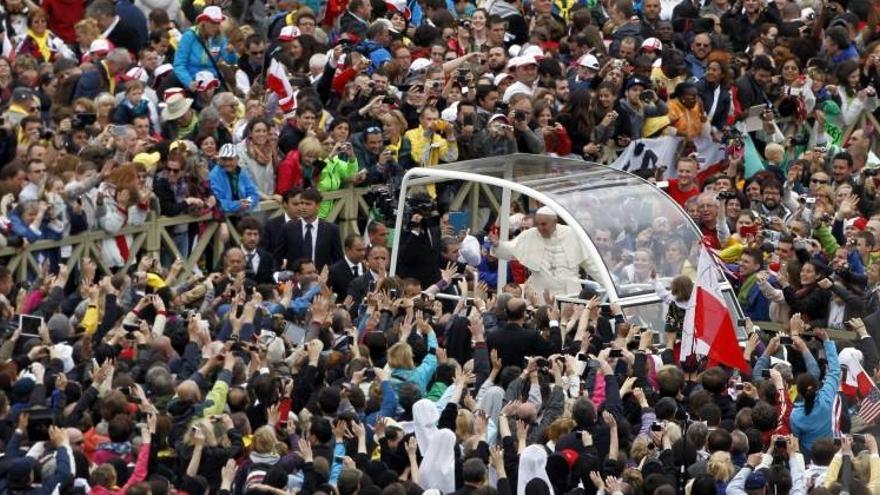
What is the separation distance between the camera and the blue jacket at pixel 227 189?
2873cm

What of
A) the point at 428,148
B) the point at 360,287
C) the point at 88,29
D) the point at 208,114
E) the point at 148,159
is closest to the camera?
the point at 360,287

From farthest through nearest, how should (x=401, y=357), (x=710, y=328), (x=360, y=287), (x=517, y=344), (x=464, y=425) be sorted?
(x=360, y=287) < (x=517, y=344) < (x=710, y=328) < (x=401, y=357) < (x=464, y=425)

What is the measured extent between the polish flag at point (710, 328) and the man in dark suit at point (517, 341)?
109 centimetres

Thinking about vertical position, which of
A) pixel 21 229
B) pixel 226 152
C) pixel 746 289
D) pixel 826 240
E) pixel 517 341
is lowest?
pixel 746 289

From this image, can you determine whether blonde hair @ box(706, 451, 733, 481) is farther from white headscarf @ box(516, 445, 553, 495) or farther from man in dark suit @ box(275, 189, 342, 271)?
man in dark suit @ box(275, 189, 342, 271)

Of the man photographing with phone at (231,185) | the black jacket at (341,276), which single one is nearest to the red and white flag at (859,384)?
the black jacket at (341,276)

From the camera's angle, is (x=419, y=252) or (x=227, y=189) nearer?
(x=419, y=252)

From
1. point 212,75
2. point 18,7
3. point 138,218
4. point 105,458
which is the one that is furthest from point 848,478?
point 18,7

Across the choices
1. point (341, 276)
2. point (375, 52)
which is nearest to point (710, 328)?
point (341, 276)

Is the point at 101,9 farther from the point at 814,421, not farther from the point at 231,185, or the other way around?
the point at 814,421

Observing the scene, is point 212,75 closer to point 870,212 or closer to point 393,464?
point 870,212

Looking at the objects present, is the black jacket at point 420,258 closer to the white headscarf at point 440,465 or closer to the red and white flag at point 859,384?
the red and white flag at point 859,384

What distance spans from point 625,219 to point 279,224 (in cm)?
323

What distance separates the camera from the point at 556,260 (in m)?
27.4
